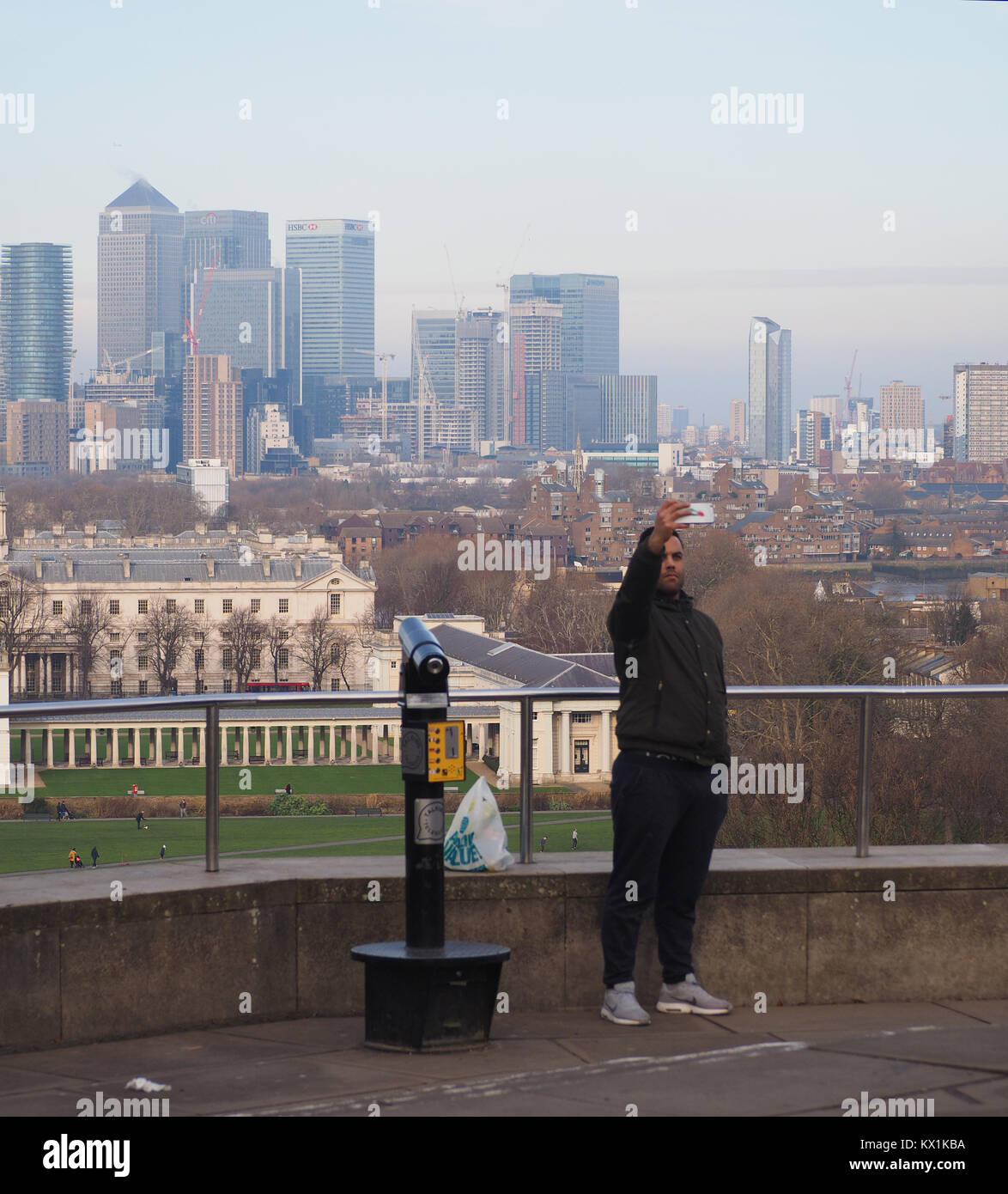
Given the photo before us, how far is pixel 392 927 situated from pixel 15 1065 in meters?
1.61

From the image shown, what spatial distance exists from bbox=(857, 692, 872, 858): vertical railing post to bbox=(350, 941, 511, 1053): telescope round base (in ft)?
6.75

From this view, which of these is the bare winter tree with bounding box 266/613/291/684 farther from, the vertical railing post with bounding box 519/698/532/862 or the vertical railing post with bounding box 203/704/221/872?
the vertical railing post with bounding box 203/704/221/872

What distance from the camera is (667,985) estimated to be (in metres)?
6.93

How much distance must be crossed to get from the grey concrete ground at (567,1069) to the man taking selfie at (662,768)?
0.29 meters

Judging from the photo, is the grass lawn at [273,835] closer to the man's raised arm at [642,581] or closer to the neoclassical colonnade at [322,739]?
the neoclassical colonnade at [322,739]

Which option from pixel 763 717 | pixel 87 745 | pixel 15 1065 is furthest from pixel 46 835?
pixel 763 717

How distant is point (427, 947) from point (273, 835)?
1.09 metres

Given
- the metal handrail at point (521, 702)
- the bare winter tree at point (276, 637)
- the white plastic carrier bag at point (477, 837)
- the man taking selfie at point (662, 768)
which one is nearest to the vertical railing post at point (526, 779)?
the metal handrail at point (521, 702)

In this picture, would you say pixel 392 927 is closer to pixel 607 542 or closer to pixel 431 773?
pixel 431 773

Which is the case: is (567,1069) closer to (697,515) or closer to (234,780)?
(234,780)

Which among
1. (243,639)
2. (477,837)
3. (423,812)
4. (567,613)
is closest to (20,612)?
(243,639)

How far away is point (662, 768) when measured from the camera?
6.66m

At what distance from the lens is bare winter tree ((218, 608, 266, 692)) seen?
10131 centimetres

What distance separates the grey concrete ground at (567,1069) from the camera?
5.61m
